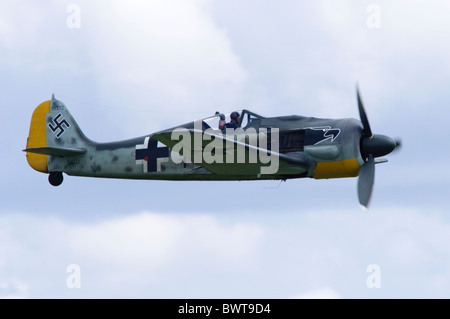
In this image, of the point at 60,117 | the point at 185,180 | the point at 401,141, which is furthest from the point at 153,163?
the point at 401,141

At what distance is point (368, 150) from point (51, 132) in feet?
29.2

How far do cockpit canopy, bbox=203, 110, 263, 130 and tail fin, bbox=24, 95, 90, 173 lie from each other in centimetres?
403

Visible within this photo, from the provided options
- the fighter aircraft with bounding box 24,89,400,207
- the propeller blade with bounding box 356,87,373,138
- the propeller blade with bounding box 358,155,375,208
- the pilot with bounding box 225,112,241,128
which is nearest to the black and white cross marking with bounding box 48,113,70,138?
the fighter aircraft with bounding box 24,89,400,207

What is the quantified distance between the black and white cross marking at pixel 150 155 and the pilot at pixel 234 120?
5.52 ft

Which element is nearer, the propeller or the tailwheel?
the propeller

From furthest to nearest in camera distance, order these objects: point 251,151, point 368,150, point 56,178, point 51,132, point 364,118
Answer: point 51,132
point 56,178
point 368,150
point 364,118
point 251,151

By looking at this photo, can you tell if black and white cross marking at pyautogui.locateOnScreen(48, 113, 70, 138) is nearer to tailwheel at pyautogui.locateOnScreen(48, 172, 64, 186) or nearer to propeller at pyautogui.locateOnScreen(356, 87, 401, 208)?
tailwheel at pyautogui.locateOnScreen(48, 172, 64, 186)

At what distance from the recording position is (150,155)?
19844 millimetres

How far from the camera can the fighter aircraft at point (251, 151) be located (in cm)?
1778

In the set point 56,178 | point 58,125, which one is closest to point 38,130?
point 58,125

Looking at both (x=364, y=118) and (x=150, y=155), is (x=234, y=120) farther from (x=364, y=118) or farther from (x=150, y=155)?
(x=364, y=118)

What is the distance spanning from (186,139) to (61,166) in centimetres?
540

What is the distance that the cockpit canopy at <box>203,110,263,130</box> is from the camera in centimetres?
1900

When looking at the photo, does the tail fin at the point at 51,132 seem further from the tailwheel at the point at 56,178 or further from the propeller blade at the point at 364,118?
the propeller blade at the point at 364,118
